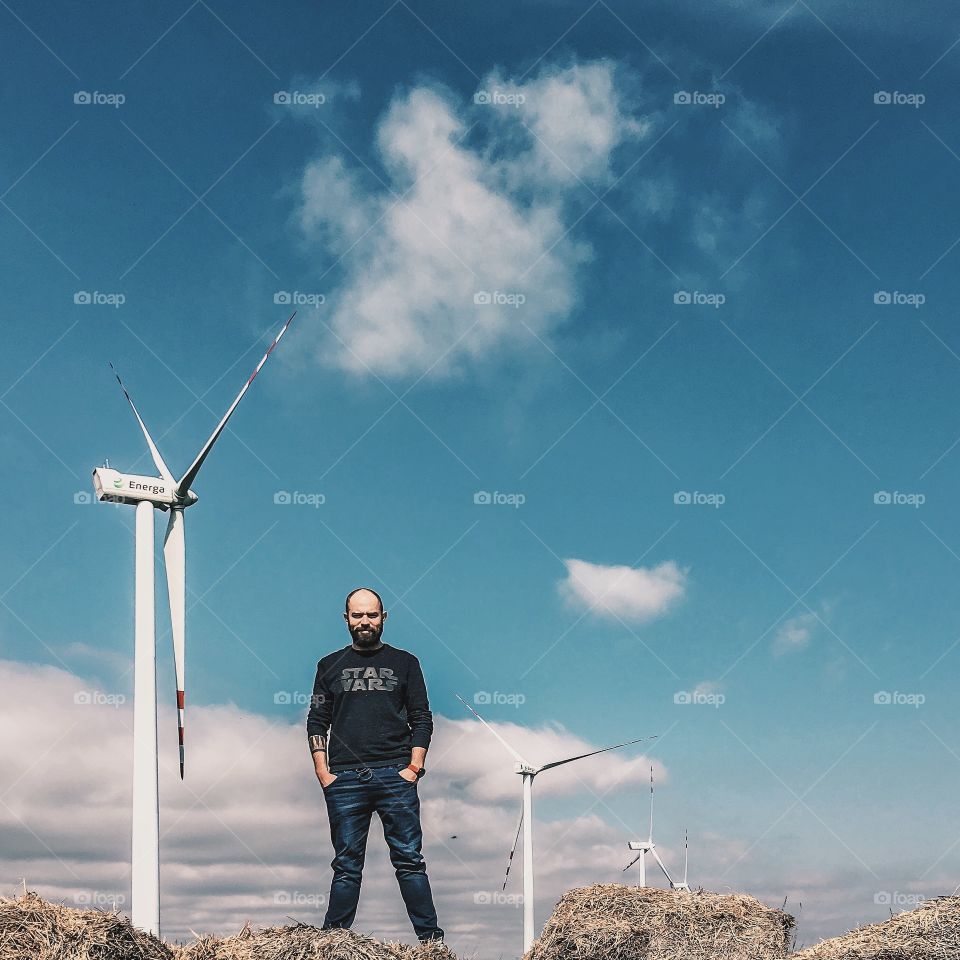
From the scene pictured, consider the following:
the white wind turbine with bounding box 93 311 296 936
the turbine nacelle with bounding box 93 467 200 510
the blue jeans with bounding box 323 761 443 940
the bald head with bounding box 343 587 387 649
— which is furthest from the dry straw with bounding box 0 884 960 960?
the turbine nacelle with bounding box 93 467 200 510

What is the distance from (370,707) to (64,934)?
10.2 ft

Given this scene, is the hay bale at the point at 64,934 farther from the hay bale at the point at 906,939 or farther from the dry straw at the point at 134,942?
the hay bale at the point at 906,939

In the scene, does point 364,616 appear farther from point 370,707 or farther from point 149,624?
point 149,624

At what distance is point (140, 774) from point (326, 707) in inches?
360

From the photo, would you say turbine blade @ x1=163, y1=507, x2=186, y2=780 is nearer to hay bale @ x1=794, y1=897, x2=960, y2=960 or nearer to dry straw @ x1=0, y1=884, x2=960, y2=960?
dry straw @ x1=0, y1=884, x2=960, y2=960

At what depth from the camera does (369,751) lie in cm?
1016

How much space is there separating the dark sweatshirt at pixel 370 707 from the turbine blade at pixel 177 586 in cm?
951

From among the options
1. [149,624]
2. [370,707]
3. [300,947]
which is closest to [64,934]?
[300,947]

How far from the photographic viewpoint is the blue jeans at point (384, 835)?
988 cm

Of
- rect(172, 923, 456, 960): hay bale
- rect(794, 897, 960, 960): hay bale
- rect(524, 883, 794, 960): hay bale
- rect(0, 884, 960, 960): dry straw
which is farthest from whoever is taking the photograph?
rect(524, 883, 794, 960): hay bale

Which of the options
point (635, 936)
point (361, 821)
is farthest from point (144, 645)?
point (361, 821)

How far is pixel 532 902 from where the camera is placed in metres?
38.7

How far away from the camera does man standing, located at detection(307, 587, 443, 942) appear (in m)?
9.94

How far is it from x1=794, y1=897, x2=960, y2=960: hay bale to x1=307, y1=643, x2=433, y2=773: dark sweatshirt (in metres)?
3.98
